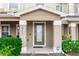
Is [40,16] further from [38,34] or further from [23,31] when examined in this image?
[38,34]

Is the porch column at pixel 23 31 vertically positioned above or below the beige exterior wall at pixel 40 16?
below

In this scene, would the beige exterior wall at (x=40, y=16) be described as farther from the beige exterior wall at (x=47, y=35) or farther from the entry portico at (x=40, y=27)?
the beige exterior wall at (x=47, y=35)

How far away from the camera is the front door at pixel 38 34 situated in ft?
66.5

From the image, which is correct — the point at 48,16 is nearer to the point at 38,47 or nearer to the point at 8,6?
the point at 38,47

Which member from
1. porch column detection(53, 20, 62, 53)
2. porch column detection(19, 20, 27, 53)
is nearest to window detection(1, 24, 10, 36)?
porch column detection(19, 20, 27, 53)

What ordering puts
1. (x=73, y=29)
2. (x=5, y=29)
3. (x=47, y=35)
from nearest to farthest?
(x=73, y=29)
(x=47, y=35)
(x=5, y=29)

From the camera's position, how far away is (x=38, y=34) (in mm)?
20531

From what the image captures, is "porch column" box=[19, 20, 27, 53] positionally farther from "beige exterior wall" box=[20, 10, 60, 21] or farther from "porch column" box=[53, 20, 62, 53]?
"porch column" box=[53, 20, 62, 53]

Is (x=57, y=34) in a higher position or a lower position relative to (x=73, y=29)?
lower

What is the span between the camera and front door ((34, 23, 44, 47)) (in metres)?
20.3

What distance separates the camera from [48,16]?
17.6 metres

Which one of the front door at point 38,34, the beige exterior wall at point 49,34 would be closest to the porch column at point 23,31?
the front door at point 38,34

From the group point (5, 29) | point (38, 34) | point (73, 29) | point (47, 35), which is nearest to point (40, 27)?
point (38, 34)

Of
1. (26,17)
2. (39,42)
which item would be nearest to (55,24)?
(26,17)
